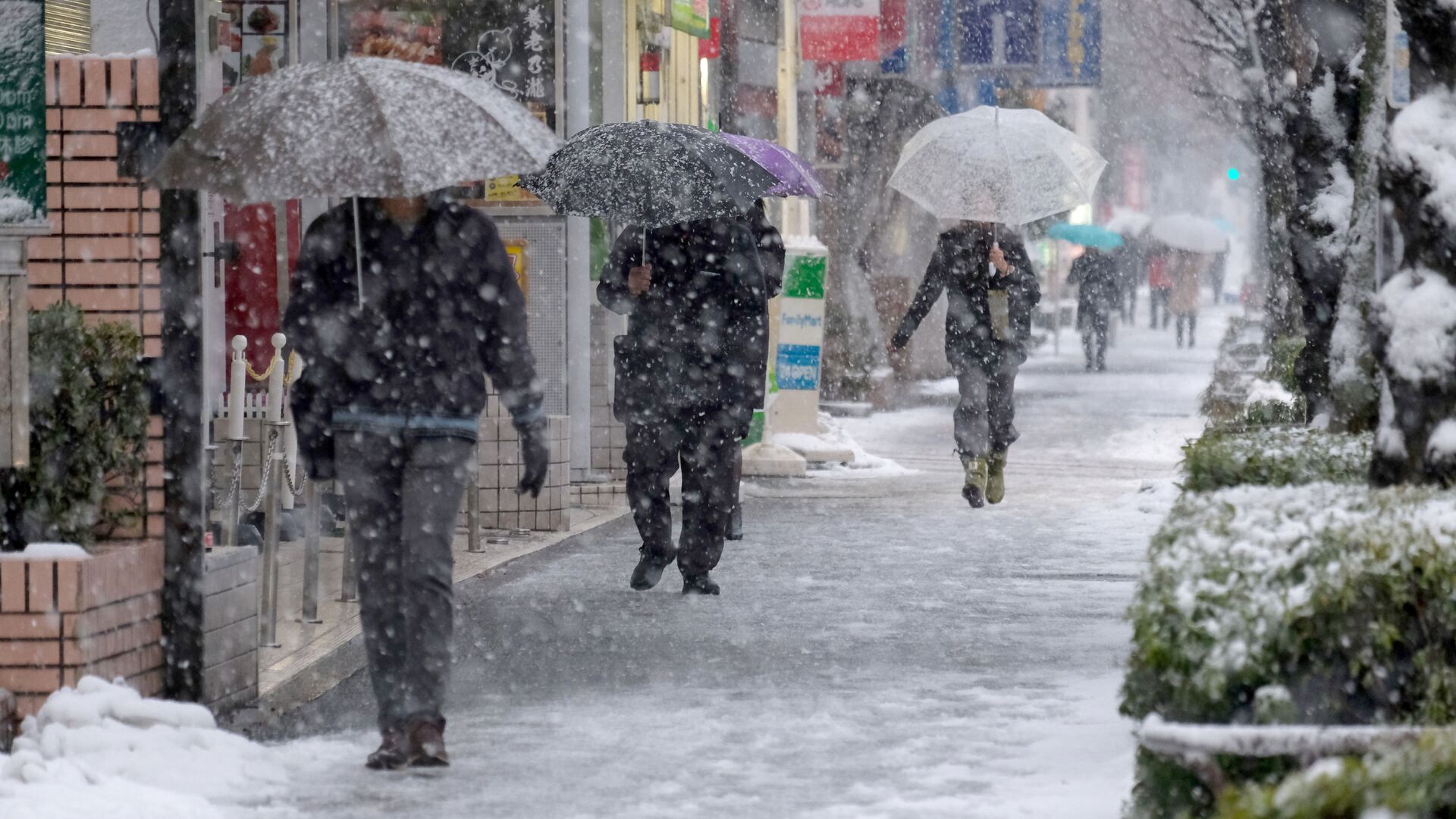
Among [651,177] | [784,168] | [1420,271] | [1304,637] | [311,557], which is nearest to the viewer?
[1304,637]

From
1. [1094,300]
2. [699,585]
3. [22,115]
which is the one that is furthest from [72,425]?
[1094,300]

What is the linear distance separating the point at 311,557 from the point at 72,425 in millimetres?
2311

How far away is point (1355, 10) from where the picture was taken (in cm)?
873

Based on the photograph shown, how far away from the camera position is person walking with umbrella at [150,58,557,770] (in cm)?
590

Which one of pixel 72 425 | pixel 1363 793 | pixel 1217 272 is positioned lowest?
pixel 1363 793

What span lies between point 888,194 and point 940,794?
2026 centimetres

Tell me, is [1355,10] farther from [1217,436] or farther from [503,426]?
A: [503,426]

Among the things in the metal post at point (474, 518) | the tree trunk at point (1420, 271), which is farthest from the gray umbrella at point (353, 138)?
the metal post at point (474, 518)

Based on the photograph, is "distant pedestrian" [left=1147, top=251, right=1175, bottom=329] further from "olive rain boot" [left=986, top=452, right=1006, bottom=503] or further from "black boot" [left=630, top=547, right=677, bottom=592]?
"black boot" [left=630, top=547, right=677, bottom=592]

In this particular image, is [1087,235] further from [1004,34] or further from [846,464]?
[846,464]

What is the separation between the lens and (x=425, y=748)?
5.84 m

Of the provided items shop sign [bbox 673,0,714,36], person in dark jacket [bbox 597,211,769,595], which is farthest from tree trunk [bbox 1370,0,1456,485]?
shop sign [bbox 673,0,714,36]

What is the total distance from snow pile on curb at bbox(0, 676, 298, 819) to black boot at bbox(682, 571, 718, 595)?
347 centimetres

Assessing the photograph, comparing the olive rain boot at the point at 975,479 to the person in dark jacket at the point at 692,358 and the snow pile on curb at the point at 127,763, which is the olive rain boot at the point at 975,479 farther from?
the snow pile on curb at the point at 127,763
